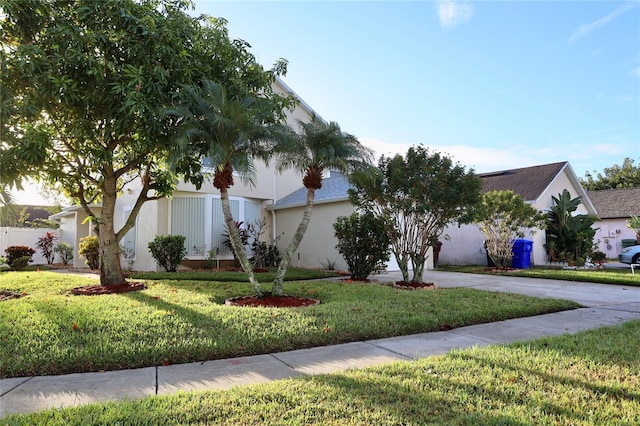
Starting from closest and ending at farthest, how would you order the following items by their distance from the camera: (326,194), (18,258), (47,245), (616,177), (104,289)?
(104,289) → (326,194) → (18,258) → (47,245) → (616,177)

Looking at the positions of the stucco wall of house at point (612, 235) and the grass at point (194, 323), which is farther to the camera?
the stucco wall of house at point (612, 235)

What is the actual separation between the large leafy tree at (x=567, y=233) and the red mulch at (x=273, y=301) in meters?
15.2

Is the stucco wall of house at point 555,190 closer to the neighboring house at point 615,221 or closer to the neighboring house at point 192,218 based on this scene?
the neighboring house at point 615,221

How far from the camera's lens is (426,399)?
3217 mm

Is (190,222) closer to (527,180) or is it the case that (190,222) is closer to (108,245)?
(108,245)

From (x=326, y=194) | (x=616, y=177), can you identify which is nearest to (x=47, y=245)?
(x=326, y=194)

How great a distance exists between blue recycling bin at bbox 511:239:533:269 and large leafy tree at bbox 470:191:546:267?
1039 mm

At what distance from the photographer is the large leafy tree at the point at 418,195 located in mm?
9547

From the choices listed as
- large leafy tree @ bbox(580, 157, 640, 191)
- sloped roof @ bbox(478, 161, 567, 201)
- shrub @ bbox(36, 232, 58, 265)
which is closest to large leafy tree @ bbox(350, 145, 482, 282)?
sloped roof @ bbox(478, 161, 567, 201)

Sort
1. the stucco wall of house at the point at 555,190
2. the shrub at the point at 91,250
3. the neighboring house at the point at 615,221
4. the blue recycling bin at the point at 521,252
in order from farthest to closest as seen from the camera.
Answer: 1. the neighboring house at the point at 615,221
2. the stucco wall of house at the point at 555,190
3. the blue recycling bin at the point at 521,252
4. the shrub at the point at 91,250

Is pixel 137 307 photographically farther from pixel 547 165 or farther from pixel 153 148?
pixel 547 165

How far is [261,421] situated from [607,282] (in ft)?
43.3

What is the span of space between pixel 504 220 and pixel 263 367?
13584 mm

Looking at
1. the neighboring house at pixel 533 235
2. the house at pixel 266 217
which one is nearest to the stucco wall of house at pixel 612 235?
the neighboring house at pixel 533 235
